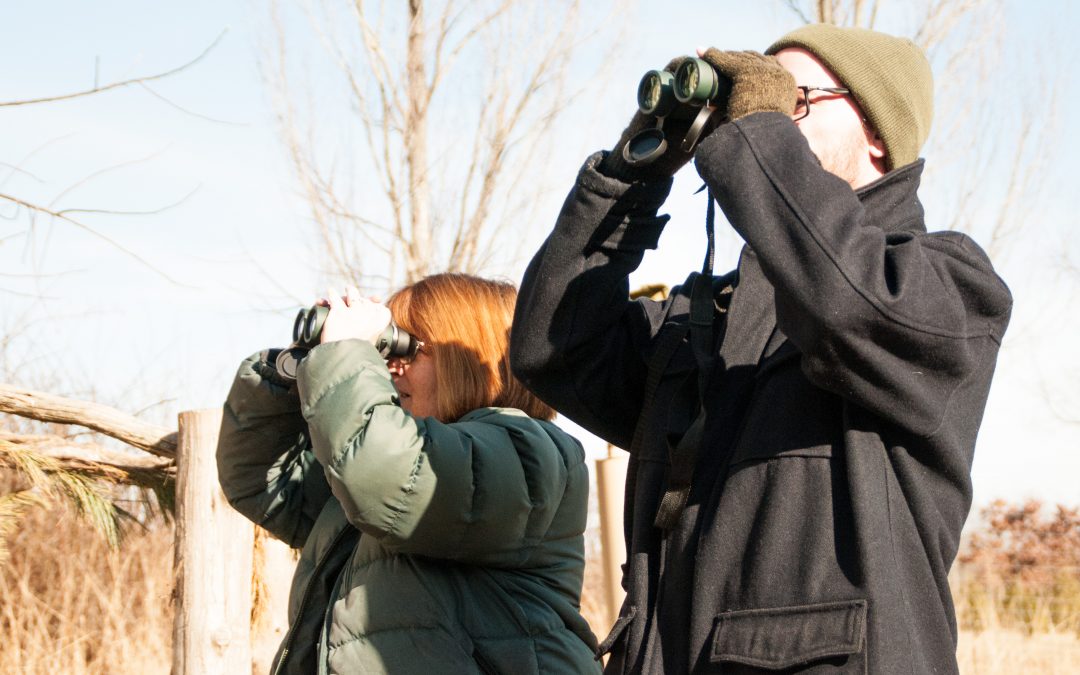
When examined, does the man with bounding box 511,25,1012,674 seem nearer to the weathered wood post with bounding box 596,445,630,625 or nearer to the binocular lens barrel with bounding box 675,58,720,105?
the binocular lens barrel with bounding box 675,58,720,105

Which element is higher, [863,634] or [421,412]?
[421,412]

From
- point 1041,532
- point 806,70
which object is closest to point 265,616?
point 806,70

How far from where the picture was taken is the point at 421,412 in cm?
248

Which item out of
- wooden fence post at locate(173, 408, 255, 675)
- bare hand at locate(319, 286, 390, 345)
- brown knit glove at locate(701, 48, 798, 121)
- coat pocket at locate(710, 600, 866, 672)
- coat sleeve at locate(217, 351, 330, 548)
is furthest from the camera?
wooden fence post at locate(173, 408, 255, 675)

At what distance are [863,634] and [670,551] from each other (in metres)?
0.31

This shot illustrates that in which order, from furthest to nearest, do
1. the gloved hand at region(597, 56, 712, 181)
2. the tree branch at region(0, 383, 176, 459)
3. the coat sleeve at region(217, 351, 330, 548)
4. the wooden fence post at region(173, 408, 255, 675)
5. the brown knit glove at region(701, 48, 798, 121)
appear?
the tree branch at region(0, 383, 176, 459) → the wooden fence post at region(173, 408, 255, 675) → the coat sleeve at region(217, 351, 330, 548) → the gloved hand at region(597, 56, 712, 181) → the brown knit glove at region(701, 48, 798, 121)

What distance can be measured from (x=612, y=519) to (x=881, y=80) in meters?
3.10

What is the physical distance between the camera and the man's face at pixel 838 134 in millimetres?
1719

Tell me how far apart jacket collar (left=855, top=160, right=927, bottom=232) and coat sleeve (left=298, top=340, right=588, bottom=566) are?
0.87m

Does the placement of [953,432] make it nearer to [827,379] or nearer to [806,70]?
[827,379]

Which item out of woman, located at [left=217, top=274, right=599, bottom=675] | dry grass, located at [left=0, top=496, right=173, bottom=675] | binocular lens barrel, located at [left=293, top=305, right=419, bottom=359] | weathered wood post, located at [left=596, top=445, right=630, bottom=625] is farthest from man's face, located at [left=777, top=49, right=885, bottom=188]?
dry grass, located at [left=0, top=496, right=173, bottom=675]

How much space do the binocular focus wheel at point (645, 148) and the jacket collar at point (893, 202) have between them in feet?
0.95

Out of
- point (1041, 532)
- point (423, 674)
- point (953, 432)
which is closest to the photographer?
point (953, 432)

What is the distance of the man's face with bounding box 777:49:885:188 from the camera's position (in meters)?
1.72
